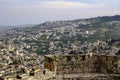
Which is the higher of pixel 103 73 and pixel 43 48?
pixel 103 73

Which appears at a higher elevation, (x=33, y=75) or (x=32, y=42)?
(x=33, y=75)

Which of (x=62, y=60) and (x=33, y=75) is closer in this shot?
(x=33, y=75)

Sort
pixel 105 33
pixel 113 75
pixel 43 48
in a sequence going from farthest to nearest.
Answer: pixel 105 33 < pixel 43 48 < pixel 113 75

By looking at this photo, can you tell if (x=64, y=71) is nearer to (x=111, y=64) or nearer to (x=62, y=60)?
(x=62, y=60)

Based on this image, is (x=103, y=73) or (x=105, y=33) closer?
(x=103, y=73)

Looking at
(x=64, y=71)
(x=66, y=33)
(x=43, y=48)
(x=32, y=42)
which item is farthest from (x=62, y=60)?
(x=66, y=33)

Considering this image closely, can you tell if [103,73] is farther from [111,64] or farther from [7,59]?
[7,59]

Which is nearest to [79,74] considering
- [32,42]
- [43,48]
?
[43,48]

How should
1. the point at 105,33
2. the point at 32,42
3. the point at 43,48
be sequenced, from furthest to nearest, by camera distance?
the point at 105,33, the point at 32,42, the point at 43,48

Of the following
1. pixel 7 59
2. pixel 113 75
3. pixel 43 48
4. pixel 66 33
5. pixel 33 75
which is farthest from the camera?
pixel 66 33
